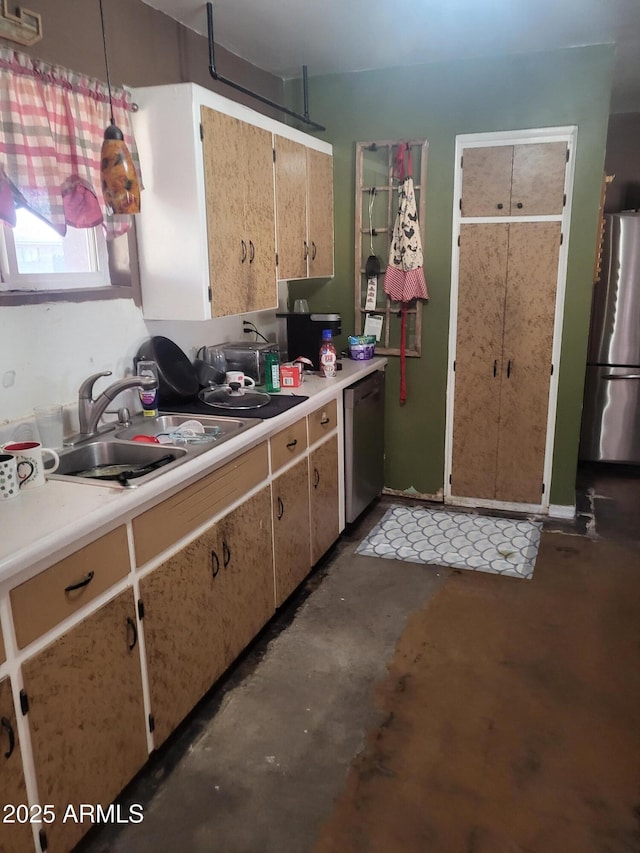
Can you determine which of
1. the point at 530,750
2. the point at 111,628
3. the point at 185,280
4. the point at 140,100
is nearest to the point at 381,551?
the point at 530,750

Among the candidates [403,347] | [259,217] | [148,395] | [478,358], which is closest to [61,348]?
[148,395]

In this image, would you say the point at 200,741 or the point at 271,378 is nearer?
A: the point at 200,741

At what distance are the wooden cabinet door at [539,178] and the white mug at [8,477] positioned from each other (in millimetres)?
3026

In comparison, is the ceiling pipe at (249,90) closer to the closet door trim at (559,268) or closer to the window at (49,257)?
the closet door trim at (559,268)

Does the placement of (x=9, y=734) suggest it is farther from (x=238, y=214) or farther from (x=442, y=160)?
(x=442, y=160)

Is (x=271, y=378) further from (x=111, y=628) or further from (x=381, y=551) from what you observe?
(x=111, y=628)

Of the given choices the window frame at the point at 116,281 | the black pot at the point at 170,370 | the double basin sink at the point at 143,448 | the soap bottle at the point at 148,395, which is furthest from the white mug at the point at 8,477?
the black pot at the point at 170,370

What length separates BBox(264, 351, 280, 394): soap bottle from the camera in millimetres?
3098

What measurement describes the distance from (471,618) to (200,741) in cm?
129

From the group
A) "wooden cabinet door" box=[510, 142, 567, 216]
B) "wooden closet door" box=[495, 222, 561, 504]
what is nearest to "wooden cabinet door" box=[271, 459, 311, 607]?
"wooden closet door" box=[495, 222, 561, 504]

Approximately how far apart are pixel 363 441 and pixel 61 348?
5.98ft

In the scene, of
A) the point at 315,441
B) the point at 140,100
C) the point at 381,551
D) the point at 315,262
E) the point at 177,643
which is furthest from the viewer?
the point at 315,262

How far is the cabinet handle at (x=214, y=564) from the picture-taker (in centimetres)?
221

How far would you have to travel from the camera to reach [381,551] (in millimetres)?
3479
